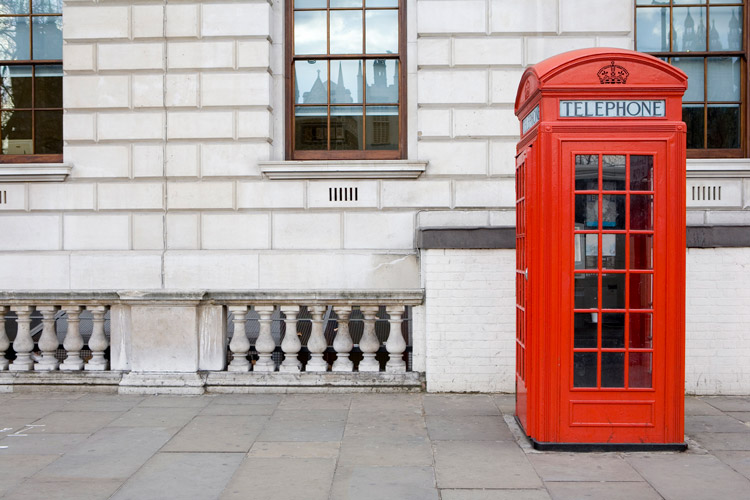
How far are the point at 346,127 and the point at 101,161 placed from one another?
3.18 m

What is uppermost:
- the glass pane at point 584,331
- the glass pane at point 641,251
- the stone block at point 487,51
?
the stone block at point 487,51

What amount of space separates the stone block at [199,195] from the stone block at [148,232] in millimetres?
261

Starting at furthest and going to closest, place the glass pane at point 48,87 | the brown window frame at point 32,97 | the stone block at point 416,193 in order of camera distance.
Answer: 1. the glass pane at point 48,87
2. the brown window frame at point 32,97
3. the stone block at point 416,193

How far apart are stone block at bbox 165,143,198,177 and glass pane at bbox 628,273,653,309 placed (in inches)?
236

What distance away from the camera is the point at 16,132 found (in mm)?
10148

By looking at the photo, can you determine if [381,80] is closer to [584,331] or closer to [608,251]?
[608,251]

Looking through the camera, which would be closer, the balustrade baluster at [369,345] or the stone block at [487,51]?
the balustrade baluster at [369,345]

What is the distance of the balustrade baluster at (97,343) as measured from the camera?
7.57 m

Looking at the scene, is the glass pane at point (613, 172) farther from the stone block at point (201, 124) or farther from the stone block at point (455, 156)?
the stone block at point (201, 124)

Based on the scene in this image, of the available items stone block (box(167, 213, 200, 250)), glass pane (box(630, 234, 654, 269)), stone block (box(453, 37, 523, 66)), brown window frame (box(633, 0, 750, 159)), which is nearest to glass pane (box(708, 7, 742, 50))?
brown window frame (box(633, 0, 750, 159))

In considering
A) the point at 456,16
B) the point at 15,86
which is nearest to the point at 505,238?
the point at 456,16

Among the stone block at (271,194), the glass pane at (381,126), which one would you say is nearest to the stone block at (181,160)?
the stone block at (271,194)

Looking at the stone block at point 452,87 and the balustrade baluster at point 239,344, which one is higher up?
the stone block at point 452,87

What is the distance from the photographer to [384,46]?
9.84 meters
